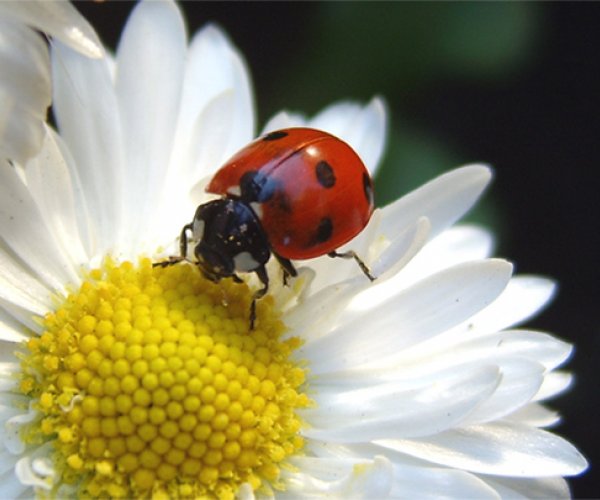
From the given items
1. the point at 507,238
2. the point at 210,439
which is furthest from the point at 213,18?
the point at 210,439

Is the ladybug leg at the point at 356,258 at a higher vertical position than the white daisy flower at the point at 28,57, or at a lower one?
lower

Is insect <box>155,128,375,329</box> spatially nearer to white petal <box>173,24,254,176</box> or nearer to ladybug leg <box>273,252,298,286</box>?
ladybug leg <box>273,252,298,286</box>

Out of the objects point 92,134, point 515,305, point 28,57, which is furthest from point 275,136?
point 515,305

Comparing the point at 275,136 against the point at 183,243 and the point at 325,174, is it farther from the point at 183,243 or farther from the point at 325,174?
the point at 183,243

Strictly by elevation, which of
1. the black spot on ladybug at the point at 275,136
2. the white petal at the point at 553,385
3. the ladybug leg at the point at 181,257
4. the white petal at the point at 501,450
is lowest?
the white petal at the point at 553,385

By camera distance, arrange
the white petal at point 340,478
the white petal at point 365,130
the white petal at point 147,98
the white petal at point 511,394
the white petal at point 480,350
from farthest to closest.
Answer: the white petal at point 365,130 < the white petal at point 147,98 < the white petal at point 480,350 < the white petal at point 511,394 < the white petal at point 340,478

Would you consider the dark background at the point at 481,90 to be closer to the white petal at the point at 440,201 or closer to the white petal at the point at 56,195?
the white petal at the point at 440,201

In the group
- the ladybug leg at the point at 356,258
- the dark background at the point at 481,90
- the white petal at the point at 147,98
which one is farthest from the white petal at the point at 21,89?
the dark background at the point at 481,90
